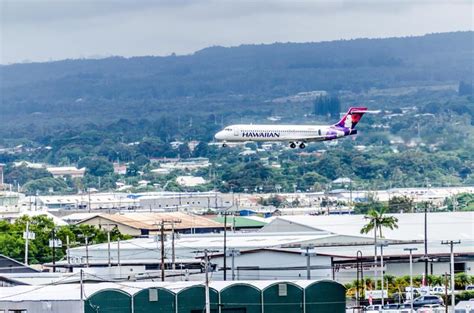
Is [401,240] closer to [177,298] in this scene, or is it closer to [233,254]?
[233,254]

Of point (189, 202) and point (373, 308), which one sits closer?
point (373, 308)

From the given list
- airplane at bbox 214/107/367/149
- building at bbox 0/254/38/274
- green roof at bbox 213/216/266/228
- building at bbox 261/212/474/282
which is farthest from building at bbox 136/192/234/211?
building at bbox 0/254/38/274

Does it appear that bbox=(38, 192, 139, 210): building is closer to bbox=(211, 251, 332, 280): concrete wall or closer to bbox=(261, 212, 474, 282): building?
bbox=(261, 212, 474, 282): building

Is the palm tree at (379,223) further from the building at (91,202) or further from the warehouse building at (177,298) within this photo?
the building at (91,202)

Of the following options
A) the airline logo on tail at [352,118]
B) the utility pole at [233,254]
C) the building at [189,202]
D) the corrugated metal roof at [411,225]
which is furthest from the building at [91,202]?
the utility pole at [233,254]

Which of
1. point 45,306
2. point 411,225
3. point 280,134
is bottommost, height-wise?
point 411,225

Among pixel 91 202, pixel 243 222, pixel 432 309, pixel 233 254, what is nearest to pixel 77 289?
pixel 432 309
